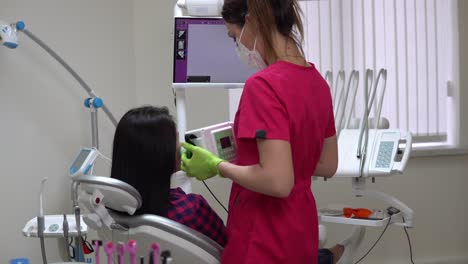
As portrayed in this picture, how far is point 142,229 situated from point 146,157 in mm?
191

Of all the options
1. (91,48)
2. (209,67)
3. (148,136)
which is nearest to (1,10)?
(91,48)

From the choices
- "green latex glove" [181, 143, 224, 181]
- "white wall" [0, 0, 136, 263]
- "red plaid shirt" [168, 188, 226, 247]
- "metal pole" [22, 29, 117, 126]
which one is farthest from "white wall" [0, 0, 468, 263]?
"green latex glove" [181, 143, 224, 181]

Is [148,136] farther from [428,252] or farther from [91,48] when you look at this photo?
[428,252]

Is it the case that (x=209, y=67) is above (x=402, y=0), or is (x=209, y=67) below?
below

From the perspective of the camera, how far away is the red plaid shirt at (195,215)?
156 cm

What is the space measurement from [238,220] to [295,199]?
160 mm

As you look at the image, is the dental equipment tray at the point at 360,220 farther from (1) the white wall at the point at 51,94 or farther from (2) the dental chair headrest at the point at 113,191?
(1) the white wall at the point at 51,94

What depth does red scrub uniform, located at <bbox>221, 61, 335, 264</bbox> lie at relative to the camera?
1351 mm

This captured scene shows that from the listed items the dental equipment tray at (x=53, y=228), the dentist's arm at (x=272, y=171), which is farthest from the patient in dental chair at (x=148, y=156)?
the dental equipment tray at (x=53, y=228)

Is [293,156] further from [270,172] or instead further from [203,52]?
[203,52]

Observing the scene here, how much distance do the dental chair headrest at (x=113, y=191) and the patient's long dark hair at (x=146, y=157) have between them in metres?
0.12

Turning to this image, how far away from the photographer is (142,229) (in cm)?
140

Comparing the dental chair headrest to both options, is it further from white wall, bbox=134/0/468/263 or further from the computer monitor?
white wall, bbox=134/0/468/263

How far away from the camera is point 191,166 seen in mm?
1504
